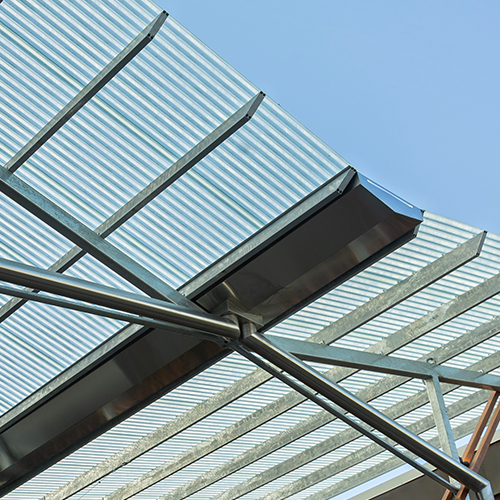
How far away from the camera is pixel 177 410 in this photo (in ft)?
52.4

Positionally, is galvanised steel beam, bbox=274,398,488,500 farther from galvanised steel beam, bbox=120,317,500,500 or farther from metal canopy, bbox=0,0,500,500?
galvanised steel beam, bbox=120,317,500,500

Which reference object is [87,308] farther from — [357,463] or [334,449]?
[357,463]

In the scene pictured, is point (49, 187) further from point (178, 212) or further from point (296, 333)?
point (296, 333)

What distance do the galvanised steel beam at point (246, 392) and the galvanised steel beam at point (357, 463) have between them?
3.16 metres

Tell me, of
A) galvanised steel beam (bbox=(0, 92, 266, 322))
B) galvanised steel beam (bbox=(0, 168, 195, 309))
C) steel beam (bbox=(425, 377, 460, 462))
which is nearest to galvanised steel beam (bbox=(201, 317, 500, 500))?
steel beam (bbox=(425, 377, 460, 462))

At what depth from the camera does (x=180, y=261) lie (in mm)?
10961

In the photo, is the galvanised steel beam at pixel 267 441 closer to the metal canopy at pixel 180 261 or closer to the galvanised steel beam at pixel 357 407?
the metal canopy at pixel 180 261

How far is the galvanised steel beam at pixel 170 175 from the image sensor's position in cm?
897

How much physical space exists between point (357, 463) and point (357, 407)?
963 cm

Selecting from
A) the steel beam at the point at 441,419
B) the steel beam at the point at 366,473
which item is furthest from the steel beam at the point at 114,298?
the steel beam at the point at 366,473

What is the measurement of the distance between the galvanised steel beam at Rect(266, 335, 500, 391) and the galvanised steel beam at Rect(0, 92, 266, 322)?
3420 millimetres

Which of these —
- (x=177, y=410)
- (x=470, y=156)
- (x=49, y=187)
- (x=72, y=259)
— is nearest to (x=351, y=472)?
(x=177, y=410)

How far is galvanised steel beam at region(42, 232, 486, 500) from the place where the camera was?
1261 centimetres

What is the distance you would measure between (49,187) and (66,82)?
6.21 feet
